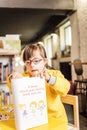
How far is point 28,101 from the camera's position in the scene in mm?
954

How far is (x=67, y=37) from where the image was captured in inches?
323

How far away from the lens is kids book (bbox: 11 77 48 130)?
0.93 meters

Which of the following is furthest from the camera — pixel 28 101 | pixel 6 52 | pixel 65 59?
pixel 65 59

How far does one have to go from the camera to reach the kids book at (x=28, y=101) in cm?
93

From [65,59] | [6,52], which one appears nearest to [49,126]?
[6,52]

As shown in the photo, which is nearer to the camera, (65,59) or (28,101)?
(28,101)

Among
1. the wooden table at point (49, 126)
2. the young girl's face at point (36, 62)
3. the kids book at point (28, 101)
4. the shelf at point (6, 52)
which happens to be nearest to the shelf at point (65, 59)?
the shelf at point (6, 52)

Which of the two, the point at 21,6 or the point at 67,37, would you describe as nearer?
the point at 21,6

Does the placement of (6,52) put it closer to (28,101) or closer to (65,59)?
(28,101)

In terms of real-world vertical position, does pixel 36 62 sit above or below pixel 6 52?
below

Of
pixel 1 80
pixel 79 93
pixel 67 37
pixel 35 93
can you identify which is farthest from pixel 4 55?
pixel 67 37

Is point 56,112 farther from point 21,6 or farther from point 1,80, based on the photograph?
point 21,6

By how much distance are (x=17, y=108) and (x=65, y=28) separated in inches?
295

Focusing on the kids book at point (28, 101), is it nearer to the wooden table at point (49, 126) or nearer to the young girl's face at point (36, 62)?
the wooden table at point (49, 126)
